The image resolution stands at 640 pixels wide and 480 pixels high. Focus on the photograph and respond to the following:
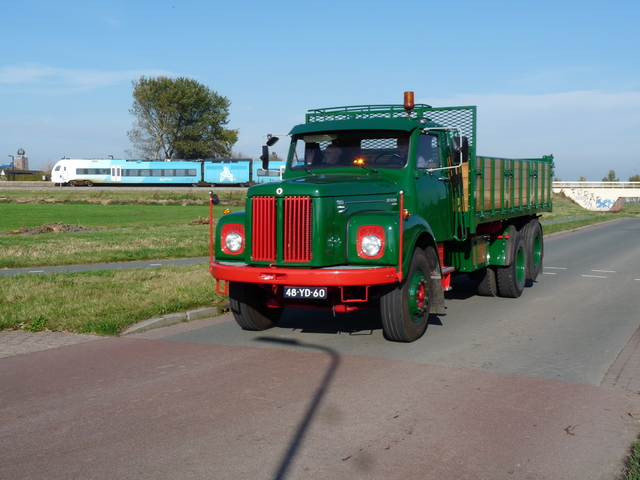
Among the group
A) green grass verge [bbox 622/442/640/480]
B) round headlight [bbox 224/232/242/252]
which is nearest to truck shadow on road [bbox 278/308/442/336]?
round headlight [bbox 224/232/242/252]

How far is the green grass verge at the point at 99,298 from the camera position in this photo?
8.87m

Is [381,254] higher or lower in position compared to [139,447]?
higher

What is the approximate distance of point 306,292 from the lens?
7449 millimetres

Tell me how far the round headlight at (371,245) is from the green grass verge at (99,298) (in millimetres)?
3395

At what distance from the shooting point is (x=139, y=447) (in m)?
4.68

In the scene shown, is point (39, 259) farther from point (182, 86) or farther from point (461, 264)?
point (182, 86)

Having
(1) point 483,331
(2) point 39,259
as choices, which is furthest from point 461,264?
(2) point 39,259

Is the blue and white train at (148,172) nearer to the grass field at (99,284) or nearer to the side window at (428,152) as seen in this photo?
the grass field at (99,284)

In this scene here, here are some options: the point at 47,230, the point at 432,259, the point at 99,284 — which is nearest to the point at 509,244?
the point at 432,259

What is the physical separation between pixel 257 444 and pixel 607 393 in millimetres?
3261

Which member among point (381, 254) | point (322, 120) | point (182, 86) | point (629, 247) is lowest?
point (629, 247)

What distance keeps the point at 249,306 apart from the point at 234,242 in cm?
91

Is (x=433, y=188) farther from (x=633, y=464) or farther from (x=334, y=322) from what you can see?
(x=633, y=464)

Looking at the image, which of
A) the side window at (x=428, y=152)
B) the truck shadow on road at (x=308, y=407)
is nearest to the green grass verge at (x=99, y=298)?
the truck shadow on road at (x=308, y=407)
